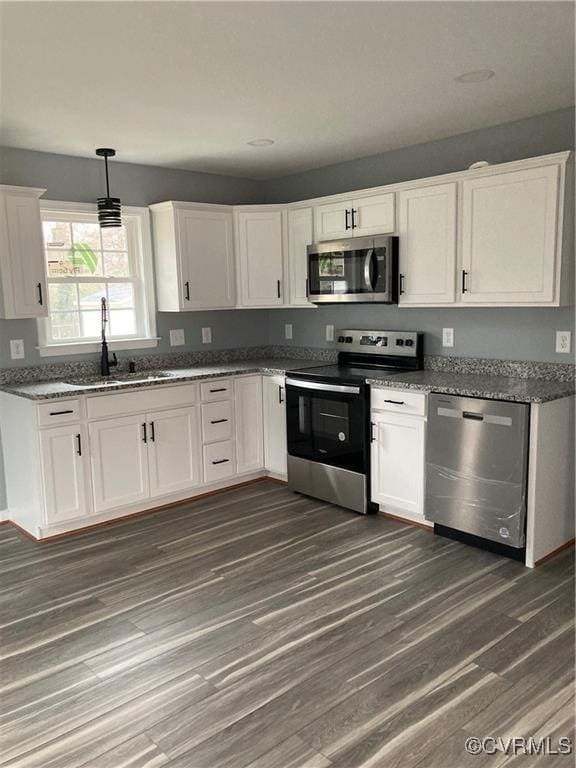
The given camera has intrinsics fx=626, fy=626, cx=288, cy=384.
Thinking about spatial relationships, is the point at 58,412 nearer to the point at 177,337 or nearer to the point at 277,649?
the point at 177,337

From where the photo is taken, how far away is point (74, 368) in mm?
4434

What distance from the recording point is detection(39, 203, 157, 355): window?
4391mm

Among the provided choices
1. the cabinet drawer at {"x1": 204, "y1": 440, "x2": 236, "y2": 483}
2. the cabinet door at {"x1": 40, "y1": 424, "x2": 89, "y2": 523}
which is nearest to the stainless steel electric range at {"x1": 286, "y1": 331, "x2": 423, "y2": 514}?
the cabinet drawer at {"x1": 204, "y1": 440, "x2": 236, "y2": 483}

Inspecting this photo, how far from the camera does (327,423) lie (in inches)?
168

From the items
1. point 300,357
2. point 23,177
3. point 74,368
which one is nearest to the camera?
point 23,177

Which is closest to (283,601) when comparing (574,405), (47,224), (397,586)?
(397,586)

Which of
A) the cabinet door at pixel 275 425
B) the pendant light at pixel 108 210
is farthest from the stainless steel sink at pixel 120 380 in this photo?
the pendant light at pixel 108 210

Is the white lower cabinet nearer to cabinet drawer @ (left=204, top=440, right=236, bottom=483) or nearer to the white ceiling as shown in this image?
cabinet drawer @ (left=204, top=440, right=236, bottom=483)

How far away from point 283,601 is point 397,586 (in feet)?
1.92

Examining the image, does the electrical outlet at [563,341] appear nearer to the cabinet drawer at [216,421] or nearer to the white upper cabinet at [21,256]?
the cabinet drawer at [216,421]

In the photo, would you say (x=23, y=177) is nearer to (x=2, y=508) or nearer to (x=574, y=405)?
(x=2, y=508)

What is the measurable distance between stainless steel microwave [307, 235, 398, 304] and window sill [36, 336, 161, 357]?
A: 1.32 m

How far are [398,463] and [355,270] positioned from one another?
1375 mm

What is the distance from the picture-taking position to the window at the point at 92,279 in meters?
4.39
